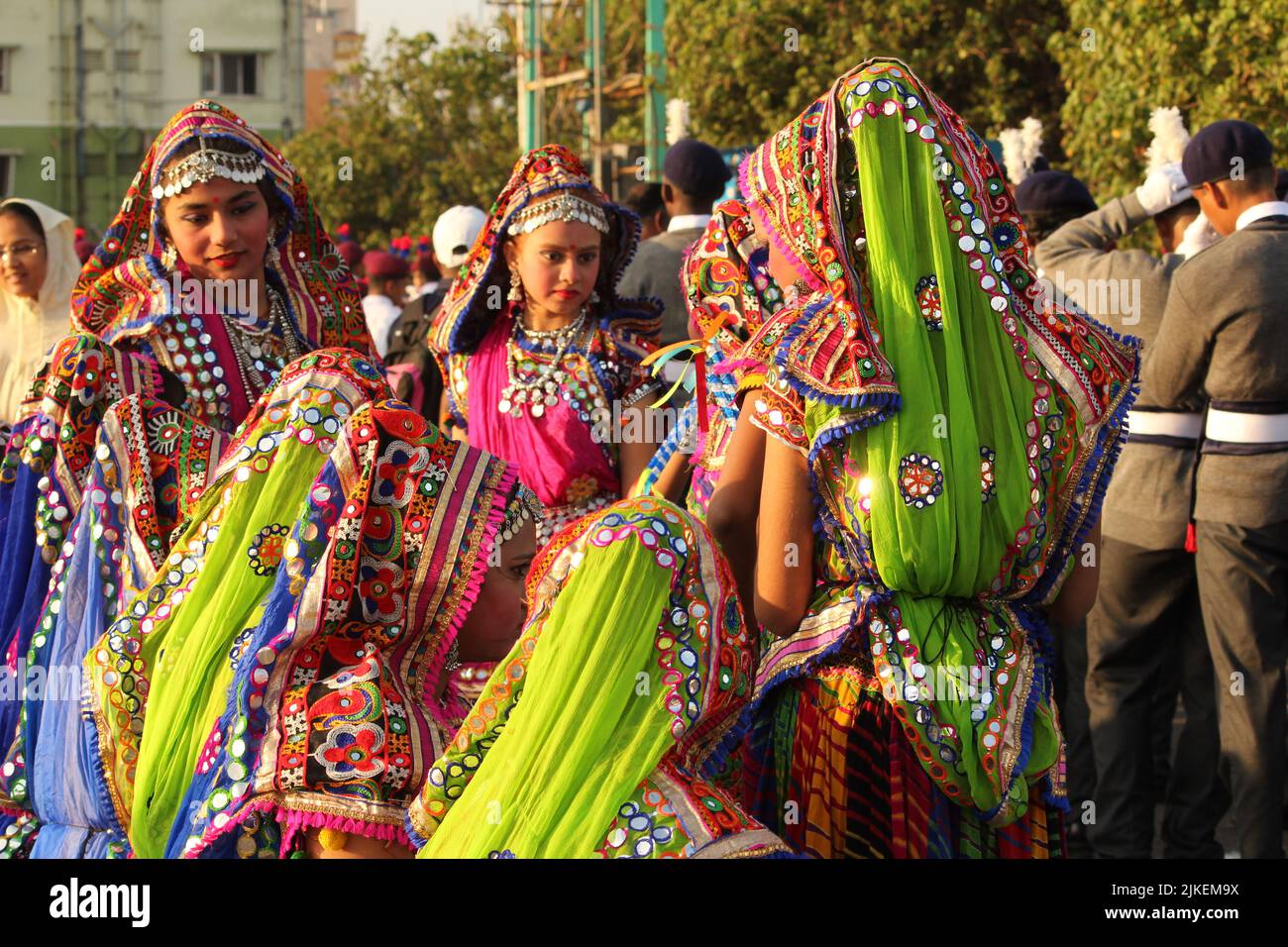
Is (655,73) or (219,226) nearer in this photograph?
(219,226)

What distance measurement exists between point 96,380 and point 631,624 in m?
1.69

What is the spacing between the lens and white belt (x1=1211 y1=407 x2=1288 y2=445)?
4703 mm

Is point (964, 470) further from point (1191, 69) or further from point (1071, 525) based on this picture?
point (1191, 69)

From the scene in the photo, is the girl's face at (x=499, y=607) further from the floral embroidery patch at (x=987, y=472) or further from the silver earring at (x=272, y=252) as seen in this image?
the silver earring at (x=272, y=252)

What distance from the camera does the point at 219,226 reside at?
11.9 feet

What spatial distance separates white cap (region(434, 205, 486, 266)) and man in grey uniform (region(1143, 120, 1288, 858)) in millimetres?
3367

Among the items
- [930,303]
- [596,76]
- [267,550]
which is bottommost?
[267,550]

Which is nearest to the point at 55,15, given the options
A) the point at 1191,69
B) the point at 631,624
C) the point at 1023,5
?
the point at 1023,5

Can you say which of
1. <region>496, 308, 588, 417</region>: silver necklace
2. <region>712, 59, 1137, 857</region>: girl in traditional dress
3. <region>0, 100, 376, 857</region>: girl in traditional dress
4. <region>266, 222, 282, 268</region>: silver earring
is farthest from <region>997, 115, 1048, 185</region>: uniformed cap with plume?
<region>712, 59, 1137, 857</region>: girl in traditional dress

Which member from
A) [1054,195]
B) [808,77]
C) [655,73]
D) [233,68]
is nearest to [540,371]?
[1054,195]

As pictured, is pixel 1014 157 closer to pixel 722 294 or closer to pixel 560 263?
pixel 560 263

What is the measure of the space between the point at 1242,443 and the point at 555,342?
1.91m

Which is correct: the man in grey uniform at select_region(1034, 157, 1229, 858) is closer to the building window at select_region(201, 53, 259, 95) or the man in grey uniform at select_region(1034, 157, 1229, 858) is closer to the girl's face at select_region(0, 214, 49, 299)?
the girl's face at select_region(0, 214, 49, 299)
